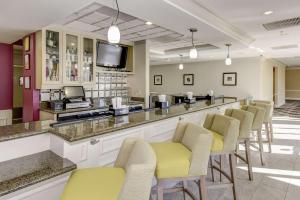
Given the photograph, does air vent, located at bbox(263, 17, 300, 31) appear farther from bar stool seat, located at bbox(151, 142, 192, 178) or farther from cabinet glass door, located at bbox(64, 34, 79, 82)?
cabinet glass door, located at bbox(64, 34, 79, 82)

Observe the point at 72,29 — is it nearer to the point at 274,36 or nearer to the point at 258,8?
the point at 258,8

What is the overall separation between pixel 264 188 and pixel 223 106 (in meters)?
2.14

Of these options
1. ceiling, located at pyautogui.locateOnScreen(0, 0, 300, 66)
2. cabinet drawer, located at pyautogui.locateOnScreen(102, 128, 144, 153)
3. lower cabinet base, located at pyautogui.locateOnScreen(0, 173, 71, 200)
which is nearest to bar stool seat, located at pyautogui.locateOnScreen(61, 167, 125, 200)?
lower cabinet base, located at pyautogui.locateOnScreen(0, 173, 71, 200)

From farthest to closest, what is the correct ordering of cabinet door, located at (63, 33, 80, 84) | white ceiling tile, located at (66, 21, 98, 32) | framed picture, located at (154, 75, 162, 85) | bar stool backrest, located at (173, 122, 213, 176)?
framed picture, located at (154, 75, 162, 85)
cabinet door, located at (63, 33, 80, 84)
white ceiling tile, located at (66, 21, 98, 32)
bar stool backrest, located at (173, 122, 213, 176)

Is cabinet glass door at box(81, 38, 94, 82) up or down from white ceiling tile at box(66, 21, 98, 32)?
down

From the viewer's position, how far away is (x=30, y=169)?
146 centimetres

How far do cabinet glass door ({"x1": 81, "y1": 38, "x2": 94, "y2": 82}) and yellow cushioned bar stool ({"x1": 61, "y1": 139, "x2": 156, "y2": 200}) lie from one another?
329 cm

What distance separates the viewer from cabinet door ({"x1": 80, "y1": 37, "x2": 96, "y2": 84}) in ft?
14.9

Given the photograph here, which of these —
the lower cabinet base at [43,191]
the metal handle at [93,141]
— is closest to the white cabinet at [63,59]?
the metal handle at [93,141]

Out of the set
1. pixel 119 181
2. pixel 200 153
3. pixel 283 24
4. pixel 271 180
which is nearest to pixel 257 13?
pixel 283 24

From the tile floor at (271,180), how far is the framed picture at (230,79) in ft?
14.5

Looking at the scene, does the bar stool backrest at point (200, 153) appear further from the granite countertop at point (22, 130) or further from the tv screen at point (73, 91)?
the tv screen at point (73, 91)

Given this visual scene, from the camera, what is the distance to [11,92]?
17.4 feet

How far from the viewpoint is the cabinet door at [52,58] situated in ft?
13.0
